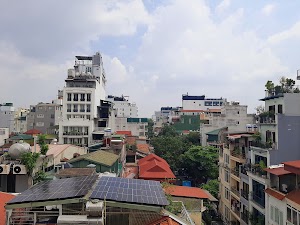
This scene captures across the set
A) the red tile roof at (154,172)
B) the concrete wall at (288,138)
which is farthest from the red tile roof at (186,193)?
the red tile roof at (154,172)

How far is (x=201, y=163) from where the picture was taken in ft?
141

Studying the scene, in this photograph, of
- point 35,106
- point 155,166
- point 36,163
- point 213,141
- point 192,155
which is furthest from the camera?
point 35,106

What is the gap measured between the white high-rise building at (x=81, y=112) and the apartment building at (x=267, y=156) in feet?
93.6

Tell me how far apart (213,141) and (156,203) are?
4899 cm

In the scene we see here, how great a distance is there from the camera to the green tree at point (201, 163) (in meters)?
42.8

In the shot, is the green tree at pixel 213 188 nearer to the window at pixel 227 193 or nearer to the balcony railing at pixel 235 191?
the window at pixel 227 193

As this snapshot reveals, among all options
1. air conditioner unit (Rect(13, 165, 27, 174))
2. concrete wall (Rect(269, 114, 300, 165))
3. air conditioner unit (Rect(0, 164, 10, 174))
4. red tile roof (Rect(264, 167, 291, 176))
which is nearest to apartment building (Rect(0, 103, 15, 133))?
air conditioner unit (Rect(0, 164, 10, 174))

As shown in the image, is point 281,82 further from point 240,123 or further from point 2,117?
point 2,117

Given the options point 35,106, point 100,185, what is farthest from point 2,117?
point 100,185

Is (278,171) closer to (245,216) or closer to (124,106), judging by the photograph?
(245,216)

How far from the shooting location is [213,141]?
5559 centimetres

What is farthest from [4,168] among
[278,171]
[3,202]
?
[278,171]

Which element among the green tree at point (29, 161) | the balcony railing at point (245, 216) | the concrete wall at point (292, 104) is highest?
the concrete wall at point (292, 104)

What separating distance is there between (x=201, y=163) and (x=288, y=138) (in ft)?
71.0
